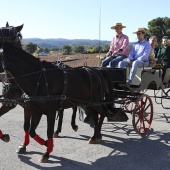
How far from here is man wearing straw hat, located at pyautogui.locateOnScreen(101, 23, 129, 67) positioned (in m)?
7.16

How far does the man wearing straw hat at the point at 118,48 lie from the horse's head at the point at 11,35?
108 inches

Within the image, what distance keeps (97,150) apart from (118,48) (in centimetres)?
287

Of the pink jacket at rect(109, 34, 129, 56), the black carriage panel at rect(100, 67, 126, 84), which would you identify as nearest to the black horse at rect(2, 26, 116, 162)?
the black carriage panel at rect(100, 67, 126, 84)

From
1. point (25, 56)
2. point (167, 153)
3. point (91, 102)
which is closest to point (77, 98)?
point (91, 102)

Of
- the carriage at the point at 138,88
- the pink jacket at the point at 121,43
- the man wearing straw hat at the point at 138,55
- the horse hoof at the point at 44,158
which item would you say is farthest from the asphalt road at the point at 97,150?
the pink jacket at the point at 121,43

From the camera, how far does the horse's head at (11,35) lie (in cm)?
479

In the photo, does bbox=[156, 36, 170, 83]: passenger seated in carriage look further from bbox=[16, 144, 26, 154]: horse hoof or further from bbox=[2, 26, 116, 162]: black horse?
bbox=[16, 144, 26, 154]: horse hoof

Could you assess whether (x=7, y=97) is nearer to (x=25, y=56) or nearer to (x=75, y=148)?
(x=25, y=56)

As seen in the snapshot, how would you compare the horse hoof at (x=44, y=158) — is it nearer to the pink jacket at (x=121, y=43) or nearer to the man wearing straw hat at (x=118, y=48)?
the man wearing straw hat at (x=118, y=48)

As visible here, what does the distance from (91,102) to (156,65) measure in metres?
2.43

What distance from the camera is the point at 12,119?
814cm

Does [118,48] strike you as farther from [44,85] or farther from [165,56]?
[44,85]

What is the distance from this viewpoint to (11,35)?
4.88m

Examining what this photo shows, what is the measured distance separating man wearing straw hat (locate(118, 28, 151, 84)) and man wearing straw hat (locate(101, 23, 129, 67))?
0.65ft
